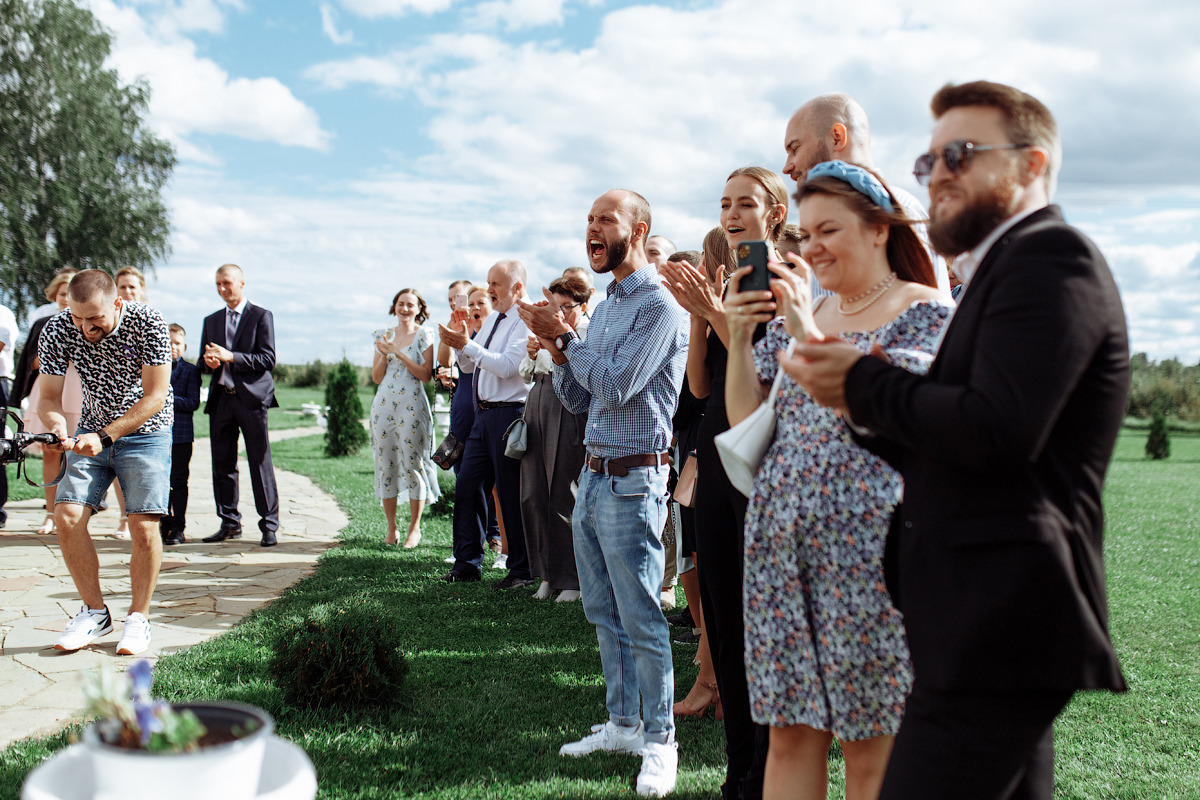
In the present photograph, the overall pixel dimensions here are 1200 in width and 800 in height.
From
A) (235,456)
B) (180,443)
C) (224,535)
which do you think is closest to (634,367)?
(235,456)

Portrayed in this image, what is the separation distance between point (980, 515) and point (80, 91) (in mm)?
30432

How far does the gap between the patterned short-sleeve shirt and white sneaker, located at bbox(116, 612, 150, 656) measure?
3.54 ft

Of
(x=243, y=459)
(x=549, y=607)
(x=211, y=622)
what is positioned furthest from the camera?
(x=243, y=459)

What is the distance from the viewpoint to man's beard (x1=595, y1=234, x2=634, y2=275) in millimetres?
3607

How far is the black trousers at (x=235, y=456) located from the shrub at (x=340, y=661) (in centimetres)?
436

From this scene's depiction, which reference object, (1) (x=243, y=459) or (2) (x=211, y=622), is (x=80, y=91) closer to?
(1) (x=243, y=459)

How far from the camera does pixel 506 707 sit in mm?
4258

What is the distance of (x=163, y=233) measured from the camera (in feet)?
91.9

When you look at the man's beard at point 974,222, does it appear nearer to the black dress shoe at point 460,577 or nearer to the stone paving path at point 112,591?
the stone paving path at point 112,591

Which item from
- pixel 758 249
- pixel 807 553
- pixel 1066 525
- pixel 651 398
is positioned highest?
pixel 758 249

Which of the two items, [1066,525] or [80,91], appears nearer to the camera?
[1066,525]

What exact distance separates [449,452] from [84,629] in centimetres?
303

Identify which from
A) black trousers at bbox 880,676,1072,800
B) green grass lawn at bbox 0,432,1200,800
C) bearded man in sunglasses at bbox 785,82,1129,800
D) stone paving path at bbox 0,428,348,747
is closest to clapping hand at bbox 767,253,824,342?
bearded man in sunglasses at bbox 785,82,1129,800

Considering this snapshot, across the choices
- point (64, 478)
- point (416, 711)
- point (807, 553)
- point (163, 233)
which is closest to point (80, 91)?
point (163, 233)
